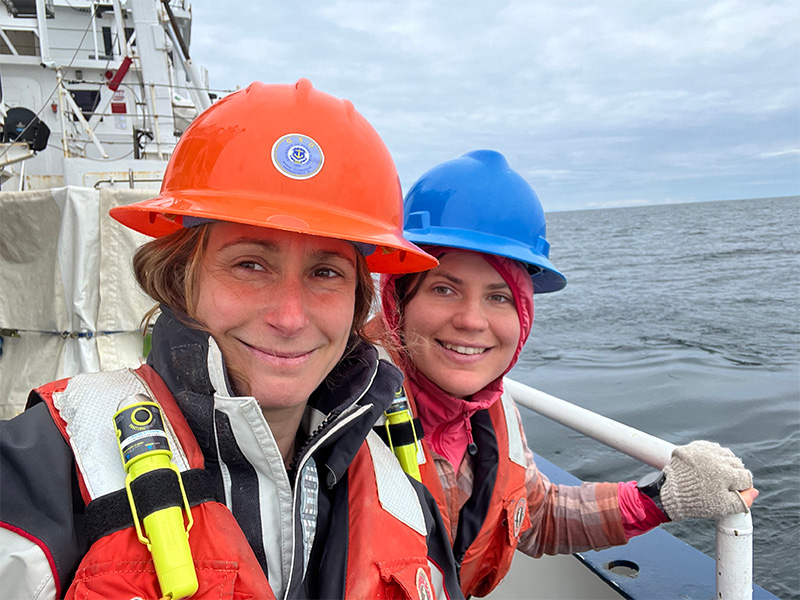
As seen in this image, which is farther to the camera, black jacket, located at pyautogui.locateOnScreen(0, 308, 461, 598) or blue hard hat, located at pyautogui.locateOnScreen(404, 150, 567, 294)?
blue hard hat, located at pyautogui.locateOnScreen(404, 150, 567, 294)

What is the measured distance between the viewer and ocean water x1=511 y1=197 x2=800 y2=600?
454 centimetres

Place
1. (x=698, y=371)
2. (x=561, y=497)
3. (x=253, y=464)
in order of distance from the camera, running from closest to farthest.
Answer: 1. (x=253, y=464)
2. (x=561, y=497)
3. (x=698, y=371)

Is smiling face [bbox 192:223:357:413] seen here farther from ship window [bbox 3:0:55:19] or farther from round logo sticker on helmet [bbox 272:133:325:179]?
ship window [bbox 3:0:55:19]

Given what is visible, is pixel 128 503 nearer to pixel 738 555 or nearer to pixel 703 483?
pixel 703 483

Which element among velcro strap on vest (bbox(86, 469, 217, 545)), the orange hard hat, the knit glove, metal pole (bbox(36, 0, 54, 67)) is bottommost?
the knit glove

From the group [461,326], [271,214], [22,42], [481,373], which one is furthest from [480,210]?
[22,42]

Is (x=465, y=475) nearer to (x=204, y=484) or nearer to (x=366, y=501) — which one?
(x=366, y=501)

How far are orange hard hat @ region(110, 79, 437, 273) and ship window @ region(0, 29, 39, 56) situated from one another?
21407 millimetres

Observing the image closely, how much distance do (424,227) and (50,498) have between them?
1465 mm

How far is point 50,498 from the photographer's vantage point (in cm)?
104

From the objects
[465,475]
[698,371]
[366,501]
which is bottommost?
[698,371]

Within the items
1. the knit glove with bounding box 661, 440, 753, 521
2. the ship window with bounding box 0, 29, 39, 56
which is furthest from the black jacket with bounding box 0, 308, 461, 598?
the ship window with bounding box 0, 29, 39, 56

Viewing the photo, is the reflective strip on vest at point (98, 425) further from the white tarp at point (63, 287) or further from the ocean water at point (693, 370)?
the ocean water at point (693, 370)

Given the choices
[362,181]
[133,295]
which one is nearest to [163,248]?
[362,181]
